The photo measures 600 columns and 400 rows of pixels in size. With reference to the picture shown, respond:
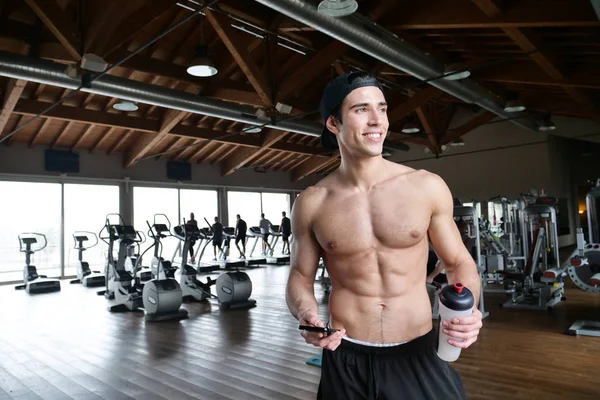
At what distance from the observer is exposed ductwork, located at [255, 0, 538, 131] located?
13.6 feet

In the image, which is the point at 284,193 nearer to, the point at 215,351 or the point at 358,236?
the point at 215,351

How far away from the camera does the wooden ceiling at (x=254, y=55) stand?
5.26 metres

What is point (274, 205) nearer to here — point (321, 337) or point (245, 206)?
point (245, 206)

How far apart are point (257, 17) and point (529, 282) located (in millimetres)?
5649

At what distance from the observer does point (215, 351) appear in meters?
4.14

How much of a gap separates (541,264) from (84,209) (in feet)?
34.8

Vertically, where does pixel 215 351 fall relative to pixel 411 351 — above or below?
below

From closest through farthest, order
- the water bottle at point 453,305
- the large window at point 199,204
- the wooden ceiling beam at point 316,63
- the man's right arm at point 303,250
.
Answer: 1. the water bottle at point 453,305
2. the man's right arm at point 303,250
3. the wooden ceiling beam at point 316,63
4. the large window at point 199,204

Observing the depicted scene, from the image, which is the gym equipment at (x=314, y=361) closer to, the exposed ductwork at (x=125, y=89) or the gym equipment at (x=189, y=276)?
the gym equipment at (x=189, y=276)

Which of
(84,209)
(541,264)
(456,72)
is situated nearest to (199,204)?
(84,209)

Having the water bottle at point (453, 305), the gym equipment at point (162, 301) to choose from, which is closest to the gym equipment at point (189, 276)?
the gym equipment at point (162, 301)

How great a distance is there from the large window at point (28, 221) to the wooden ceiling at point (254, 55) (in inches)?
46.2

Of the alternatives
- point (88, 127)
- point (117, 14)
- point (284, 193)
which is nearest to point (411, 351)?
point (117, 14)

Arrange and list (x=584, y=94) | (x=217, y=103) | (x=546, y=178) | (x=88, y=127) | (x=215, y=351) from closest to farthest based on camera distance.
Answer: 1. (x=215, y=351)
2. (x=217, y=103)
3. (x=584, y=94)
4. (x=88, y=127)
5. (x=546, y=178)
